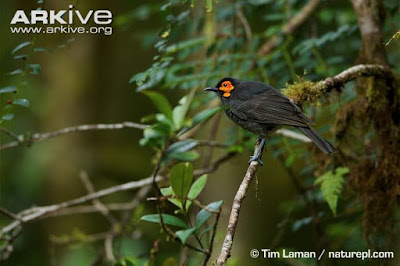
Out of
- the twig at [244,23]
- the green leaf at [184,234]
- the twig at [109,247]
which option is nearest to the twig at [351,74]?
the twig at [244,23]

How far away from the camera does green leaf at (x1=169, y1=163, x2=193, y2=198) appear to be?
89.0 inches

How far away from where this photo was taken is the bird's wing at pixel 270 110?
3.44m

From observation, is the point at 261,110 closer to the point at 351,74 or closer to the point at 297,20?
the point at 351,74

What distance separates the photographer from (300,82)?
11.3 feet

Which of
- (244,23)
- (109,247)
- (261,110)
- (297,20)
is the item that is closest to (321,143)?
(261,110)

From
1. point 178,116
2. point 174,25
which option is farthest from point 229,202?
point 178,116

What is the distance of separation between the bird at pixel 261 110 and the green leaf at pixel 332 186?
1.08 ft

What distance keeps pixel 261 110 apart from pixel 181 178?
152 cm

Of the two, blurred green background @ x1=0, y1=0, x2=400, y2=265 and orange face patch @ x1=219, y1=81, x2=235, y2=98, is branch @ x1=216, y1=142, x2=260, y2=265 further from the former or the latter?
blurred green background @ x1=0, y1=0, x2=400, y2=265

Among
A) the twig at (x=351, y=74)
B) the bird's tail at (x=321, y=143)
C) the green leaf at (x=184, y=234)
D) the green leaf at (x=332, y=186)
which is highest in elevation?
the twig at (x=351, y=74)

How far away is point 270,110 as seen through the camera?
359 centimetres

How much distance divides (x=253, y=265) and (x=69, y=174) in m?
2.14

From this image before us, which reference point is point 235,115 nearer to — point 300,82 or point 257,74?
point 300,82

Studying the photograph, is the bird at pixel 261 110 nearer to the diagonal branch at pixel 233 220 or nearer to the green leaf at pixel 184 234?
the diagonal branch at pixel 233 220
